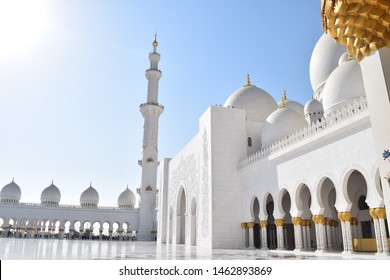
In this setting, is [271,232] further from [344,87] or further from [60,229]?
[60,229]

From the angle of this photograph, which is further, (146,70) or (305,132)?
(146,70)

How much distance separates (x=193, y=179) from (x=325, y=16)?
10.8 metres

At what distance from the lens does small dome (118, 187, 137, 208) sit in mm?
26266

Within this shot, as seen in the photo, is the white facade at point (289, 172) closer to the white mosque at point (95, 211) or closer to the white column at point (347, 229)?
the white column at point (347, 229)

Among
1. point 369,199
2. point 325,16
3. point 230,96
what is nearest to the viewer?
point 325,16

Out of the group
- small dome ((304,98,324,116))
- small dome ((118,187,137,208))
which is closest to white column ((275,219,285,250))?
small dome ((304,98,324,116))

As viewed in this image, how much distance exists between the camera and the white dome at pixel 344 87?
9.24m

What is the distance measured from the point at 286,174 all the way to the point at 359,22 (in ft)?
21.7

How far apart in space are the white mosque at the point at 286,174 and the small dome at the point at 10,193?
11.8 meters

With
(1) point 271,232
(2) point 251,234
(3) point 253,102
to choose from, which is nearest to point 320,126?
(2) point 251,234

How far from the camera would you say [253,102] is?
14.4 meters
